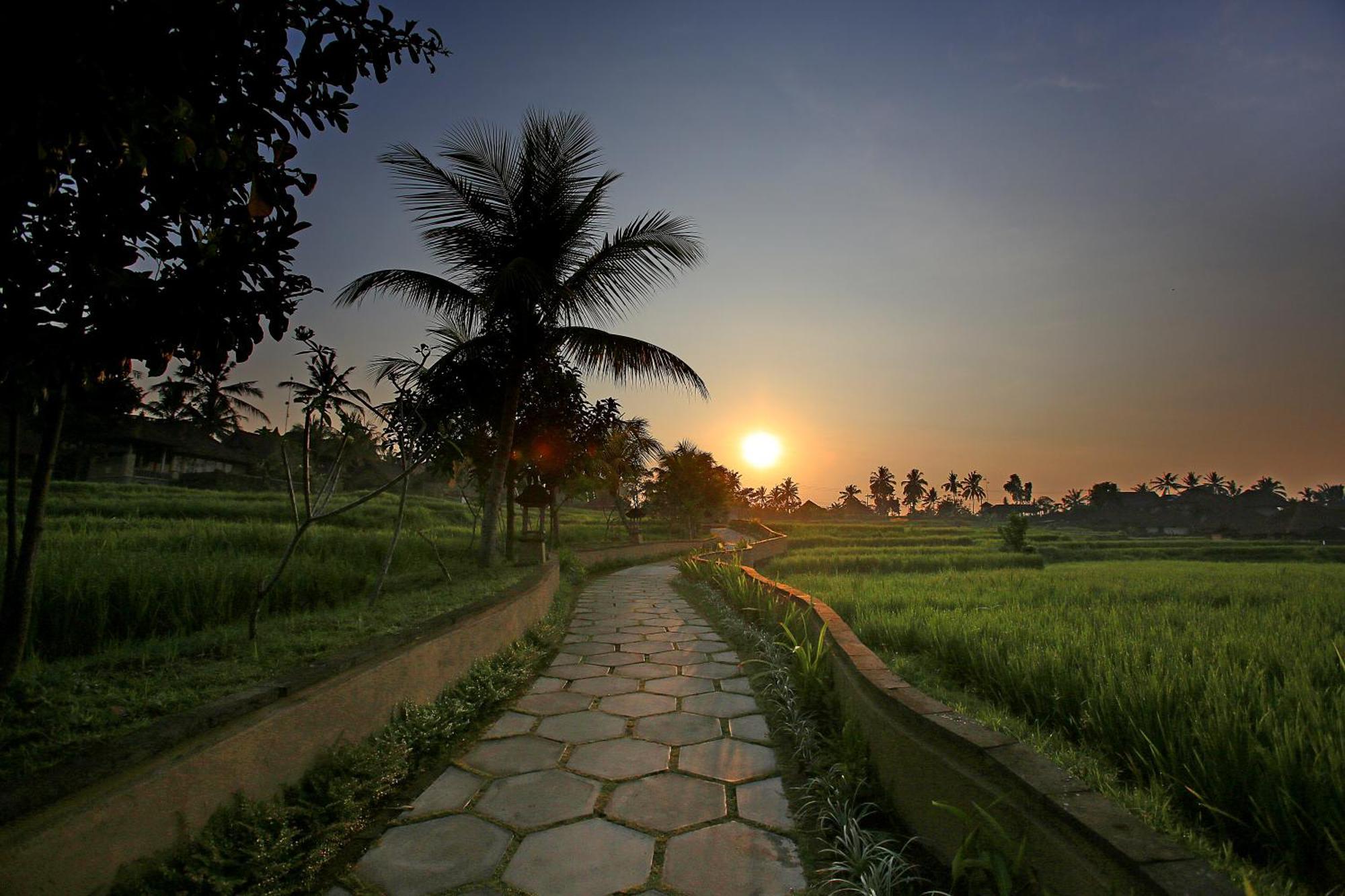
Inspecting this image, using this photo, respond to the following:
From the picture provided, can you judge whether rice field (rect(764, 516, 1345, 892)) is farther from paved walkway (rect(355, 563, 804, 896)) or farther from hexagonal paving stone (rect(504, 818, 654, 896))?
hexagonal paving stone (rect(504, 818, 654, 896))

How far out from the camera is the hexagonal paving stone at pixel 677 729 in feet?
10.1

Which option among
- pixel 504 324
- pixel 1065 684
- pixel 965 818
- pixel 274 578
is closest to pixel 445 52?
pixel 274 578

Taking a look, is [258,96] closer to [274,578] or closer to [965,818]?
[274,578]

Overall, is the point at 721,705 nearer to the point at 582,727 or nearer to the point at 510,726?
the point at 582,727

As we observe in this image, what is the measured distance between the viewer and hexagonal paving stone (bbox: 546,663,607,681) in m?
4.20

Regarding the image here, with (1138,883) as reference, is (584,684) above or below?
below

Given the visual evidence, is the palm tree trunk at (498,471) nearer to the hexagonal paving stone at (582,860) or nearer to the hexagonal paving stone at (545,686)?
the hexagonal paving stone at (545,686)

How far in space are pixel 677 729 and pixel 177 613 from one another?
3.36m

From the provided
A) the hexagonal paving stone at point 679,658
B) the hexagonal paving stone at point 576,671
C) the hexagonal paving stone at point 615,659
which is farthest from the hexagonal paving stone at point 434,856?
the hexagonal paving stone at point 679,658

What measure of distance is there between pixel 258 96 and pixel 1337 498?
160 metres

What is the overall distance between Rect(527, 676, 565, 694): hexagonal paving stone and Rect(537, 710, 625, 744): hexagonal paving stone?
0.49 meters

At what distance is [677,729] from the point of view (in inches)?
127

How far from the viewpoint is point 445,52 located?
2.18m

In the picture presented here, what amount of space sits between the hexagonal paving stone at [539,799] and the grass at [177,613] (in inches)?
43.2
